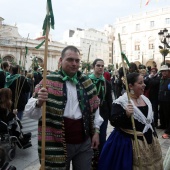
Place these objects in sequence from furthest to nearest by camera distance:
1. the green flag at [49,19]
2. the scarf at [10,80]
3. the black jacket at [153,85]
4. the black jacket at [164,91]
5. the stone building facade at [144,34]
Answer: the stone building facade at [144,34] → the black jacket at [153,85] → the black jacket at [164,91] → the scarf at [10,80] → the green flag at [49,19]

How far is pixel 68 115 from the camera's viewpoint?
7.52 feet

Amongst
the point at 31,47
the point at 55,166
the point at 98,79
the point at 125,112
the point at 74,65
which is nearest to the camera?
the point at 55,166

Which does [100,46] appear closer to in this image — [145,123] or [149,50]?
[149,50]

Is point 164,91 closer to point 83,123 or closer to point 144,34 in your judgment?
point 83,123

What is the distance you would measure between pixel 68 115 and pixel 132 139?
93 cm

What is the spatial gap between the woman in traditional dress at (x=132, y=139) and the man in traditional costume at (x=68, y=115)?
426mm

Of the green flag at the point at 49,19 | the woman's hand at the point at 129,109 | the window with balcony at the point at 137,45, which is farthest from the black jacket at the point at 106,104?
the window with balcony at the point at 137,45

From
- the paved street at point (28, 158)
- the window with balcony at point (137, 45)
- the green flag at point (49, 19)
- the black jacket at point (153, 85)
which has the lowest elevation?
the paved street at point (28, 158)

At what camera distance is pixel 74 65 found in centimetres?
237

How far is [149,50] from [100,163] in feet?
141

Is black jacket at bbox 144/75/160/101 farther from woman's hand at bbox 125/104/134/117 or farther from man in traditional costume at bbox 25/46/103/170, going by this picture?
man in traditional costume at bbox 25/46/103/170

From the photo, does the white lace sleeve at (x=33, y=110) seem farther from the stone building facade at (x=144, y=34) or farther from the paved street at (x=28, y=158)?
the stone building facade at (x=144, y=34)

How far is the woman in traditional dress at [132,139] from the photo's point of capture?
2.69m

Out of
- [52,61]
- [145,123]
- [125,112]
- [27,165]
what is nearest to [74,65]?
[125,112]
